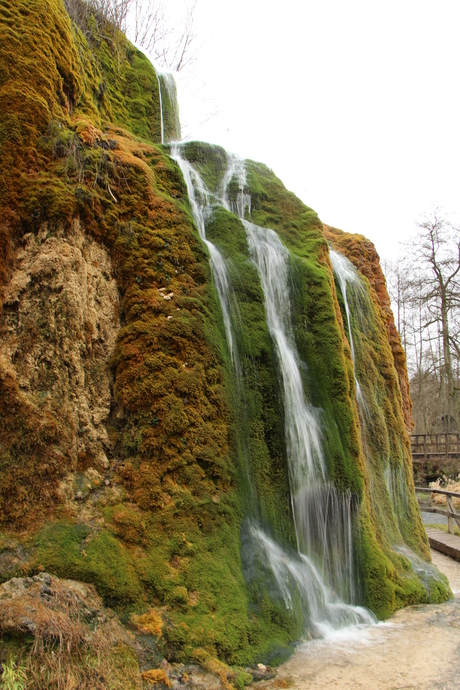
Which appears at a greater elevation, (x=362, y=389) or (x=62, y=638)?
(x=362, y=389)

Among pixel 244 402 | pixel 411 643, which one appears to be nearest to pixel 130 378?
pixel 244 402

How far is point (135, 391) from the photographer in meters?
5.28

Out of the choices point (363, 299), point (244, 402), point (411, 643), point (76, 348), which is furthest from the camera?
point (363, 299)

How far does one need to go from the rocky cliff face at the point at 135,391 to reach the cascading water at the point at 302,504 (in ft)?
0.55

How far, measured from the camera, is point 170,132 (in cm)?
1066

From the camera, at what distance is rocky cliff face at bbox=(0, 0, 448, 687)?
4512 millimetres

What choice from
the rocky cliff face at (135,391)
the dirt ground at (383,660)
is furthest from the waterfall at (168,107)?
the dirt ground at (383,660)

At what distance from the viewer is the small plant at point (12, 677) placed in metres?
3.12

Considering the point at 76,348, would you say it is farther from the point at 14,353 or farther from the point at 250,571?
the point at 250,571

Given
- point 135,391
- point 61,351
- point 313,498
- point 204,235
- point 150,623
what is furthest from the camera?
point 204,235

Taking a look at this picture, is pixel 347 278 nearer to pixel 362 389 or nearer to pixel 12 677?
pixel 362 389

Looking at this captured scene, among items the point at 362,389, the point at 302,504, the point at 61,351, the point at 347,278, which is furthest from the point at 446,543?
the point at 61,351

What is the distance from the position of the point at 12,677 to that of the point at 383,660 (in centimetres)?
352

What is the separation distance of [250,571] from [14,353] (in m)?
3.22
